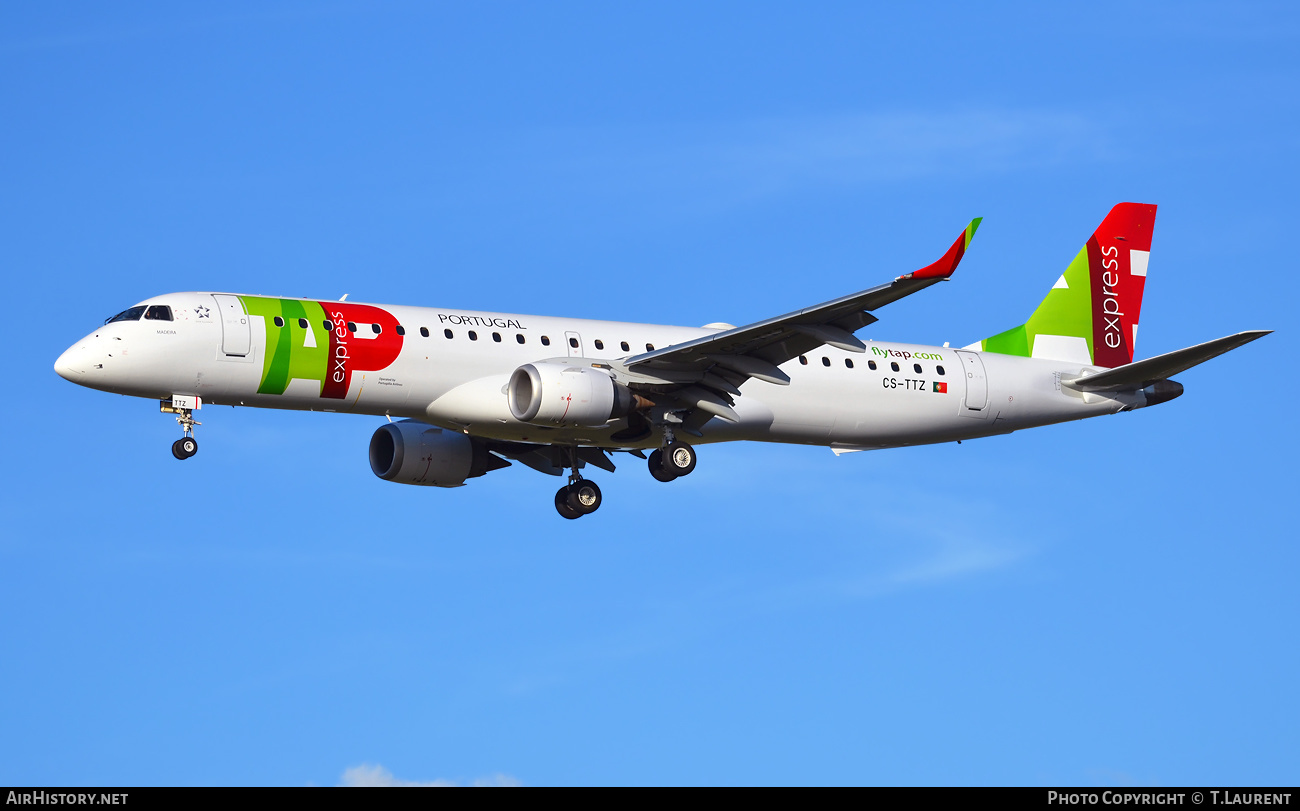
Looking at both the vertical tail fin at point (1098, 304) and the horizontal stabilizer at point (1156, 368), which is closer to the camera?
the horizontal stabilizer at point (1156, 368)

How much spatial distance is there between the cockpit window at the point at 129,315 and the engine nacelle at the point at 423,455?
308 inches

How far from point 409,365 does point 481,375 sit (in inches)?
65.3

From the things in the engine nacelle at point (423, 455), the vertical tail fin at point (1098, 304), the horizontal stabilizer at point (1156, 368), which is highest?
the vertical tail fin at point (1098, 304)

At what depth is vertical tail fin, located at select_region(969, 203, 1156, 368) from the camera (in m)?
45.7

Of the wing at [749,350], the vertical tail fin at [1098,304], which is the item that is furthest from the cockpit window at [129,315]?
the vertical tail fin at [1098,304]

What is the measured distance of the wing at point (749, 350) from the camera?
35.6m

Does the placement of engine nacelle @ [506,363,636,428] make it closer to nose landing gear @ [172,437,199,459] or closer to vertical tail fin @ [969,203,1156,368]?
nose landing gear @ [172,437,199,459]

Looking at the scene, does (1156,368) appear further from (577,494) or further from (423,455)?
(423,455)

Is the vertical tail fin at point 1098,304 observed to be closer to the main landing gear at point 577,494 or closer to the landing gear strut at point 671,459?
the landing gear strut at point 671,459

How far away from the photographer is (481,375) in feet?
125

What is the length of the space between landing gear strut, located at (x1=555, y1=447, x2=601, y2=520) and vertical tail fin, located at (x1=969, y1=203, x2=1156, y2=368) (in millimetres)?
11161
